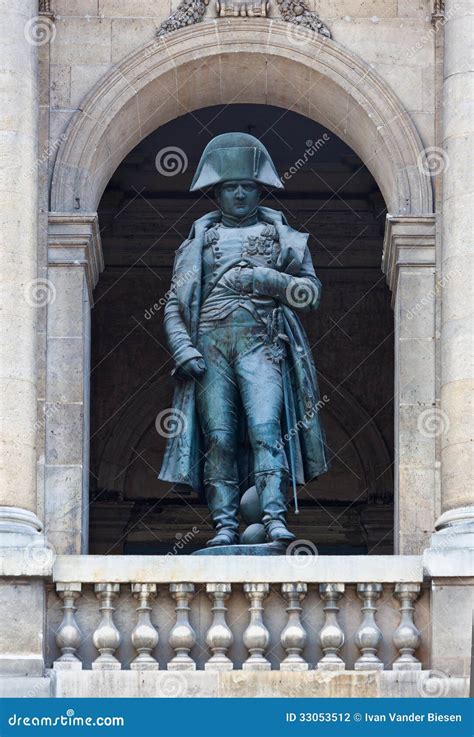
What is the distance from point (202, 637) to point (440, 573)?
5.99ft

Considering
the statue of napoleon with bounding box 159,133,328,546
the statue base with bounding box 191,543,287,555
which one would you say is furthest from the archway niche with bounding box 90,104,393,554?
the statue base with bounding box 191,543,287,555

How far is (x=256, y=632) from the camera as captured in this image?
21438mm

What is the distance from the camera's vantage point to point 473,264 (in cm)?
2247

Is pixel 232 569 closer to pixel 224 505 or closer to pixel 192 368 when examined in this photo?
pixel 224 505

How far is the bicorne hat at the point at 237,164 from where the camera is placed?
2323 centimetres

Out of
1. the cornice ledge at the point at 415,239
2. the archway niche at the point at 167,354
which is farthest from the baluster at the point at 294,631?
the archway niche at the point at 167,354

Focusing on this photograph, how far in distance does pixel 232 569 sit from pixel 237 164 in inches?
138

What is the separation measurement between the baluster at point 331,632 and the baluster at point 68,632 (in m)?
1.79

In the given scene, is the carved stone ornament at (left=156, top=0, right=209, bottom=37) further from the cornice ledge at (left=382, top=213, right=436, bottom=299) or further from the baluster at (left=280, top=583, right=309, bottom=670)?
the baluster at (left=280, top=583, right=309, bottom=670)

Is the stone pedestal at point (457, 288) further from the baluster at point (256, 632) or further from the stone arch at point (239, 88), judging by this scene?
the baluster at point (256, 632)

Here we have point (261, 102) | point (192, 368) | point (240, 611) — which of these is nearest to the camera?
point (240, 611)

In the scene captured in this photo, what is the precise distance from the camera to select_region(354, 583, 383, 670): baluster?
21422 millimetres

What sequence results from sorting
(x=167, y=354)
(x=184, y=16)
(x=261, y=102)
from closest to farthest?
(x=184, y=16), (x=261, y=102), (x=167, y=354)

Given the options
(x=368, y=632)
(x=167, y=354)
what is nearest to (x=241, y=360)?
(x=368, y=632)
